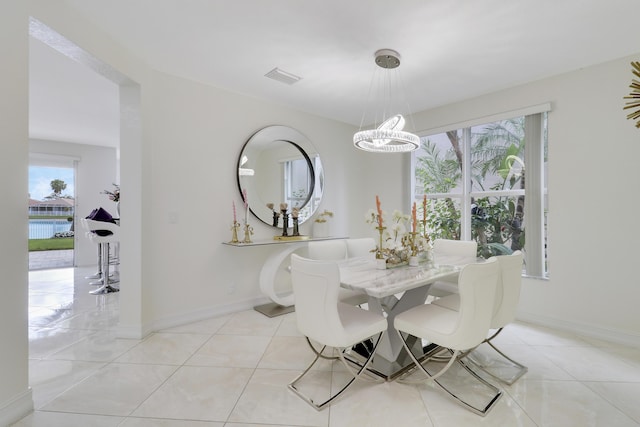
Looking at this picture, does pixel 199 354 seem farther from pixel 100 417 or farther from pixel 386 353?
pixel 386 353

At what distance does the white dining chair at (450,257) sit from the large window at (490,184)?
0.70 m

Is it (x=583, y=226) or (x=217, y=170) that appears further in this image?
(x=217, y=170)

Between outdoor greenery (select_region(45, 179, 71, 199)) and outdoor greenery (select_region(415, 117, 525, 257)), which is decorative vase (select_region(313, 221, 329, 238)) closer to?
outdoor greenery (select_region(415, 117, 525, 257))

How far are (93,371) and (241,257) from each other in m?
1.67

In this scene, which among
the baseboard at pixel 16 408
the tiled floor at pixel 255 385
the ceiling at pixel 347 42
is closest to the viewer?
the baseboard at pixel 16 408

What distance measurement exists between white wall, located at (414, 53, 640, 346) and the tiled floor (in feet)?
0.91

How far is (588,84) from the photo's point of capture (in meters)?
2.79

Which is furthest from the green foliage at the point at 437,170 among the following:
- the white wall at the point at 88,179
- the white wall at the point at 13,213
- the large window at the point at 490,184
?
the white wall at the point at 88,179

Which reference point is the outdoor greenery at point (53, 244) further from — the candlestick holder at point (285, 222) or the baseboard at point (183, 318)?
the candlestick holder at point (285, 222)

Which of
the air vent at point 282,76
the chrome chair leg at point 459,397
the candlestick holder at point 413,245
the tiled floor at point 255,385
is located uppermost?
the air vent at point 282,76

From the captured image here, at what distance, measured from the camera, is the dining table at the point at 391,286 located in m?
1.87

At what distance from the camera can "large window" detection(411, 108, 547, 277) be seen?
313cm

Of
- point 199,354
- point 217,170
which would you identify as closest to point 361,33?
point 217,170

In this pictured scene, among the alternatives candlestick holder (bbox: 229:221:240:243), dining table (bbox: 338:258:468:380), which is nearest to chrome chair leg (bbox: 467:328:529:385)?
dining table (bbox: 338:258:468:380)
